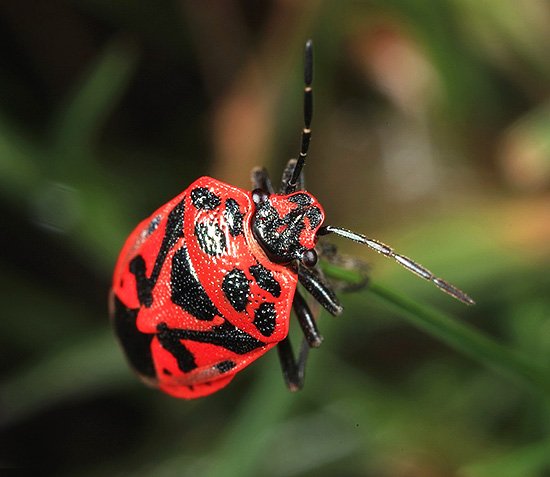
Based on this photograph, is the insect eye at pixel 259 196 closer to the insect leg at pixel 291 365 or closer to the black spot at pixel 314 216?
the black spot at pixel 314 216

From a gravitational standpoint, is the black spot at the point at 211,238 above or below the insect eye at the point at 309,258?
below

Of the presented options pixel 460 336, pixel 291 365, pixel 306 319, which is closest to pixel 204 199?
pixel 306 319

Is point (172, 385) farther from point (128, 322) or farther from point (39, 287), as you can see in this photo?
point (39, 287)

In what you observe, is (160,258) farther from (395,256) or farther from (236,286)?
(395,256)

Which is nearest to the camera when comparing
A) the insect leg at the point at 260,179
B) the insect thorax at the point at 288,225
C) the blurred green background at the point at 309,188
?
the insect thorax at the point at 288,225

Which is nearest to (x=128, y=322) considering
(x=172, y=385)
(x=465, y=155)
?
(x=172, y=385)

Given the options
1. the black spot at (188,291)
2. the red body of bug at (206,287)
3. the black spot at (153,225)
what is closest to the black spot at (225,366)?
the red body of bug at (206,287)

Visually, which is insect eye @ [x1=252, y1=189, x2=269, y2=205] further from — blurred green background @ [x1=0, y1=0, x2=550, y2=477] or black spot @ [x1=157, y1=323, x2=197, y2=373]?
blurred green background @ [x1=0, y1=0, x2=550, y2=477]
